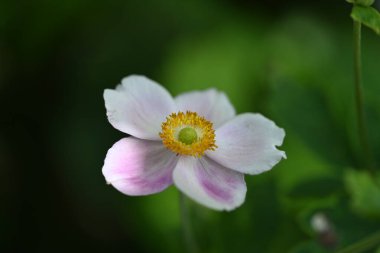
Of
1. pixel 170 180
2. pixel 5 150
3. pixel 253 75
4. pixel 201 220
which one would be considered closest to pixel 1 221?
pixel 5 150

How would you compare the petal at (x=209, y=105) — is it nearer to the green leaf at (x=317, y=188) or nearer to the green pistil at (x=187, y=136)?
the green pistil at (x=187, y=136)

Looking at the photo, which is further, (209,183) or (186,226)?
(186,226)

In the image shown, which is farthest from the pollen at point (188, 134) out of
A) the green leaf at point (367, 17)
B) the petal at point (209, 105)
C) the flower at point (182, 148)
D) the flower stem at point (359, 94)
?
the green leaf at point (367, 17)

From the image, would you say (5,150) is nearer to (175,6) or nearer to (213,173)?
(175,6)

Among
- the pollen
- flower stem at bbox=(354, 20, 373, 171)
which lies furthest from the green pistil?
flower stem at bbox=(354, 20, 373, 171)

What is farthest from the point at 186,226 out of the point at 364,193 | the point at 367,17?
the point at 367,17

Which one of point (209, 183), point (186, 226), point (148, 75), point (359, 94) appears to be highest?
point (148, 75)

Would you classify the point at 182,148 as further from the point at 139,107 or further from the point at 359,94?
the point at 359,94
